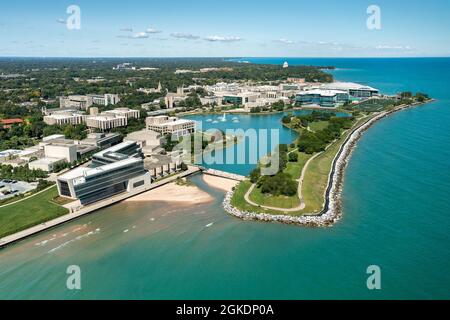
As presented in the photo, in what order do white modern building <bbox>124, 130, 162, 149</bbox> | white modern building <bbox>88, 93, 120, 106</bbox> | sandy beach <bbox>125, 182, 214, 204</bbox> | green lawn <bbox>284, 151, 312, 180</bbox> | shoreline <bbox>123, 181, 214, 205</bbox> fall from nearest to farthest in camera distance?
shoreline <bbox>123, 181, 214, 205</bbox> → sandy beach <bbox>125, 182, 214, 204</bbox> → green lawn <bbox>284, 151, 312, 180</bbox> → white modern building <bbox>124, 130, 162, 149</bbox> → white modern building <bbox>88, 93, 120, 106</bbox>

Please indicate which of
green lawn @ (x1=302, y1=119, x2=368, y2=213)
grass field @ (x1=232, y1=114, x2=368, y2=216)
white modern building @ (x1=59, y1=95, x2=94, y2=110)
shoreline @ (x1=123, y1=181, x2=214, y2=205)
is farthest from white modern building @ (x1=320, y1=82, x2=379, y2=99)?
shoreline @ (x1=123, y1=181, x2=214, y2=205)

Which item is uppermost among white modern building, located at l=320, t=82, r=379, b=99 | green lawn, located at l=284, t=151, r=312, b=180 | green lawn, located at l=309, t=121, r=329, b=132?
white modern building, located at l=320, t=82, r=379, b=99

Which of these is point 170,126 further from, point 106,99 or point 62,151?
point 106,99

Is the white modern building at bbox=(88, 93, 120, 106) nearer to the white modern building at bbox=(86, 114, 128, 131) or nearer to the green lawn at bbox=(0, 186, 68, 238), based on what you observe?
the white modern building at bbox=(86, 114, 128, 131)

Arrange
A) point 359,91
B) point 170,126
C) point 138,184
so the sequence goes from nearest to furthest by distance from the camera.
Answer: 1. point 138,184
2. point 170,126
3. point 359,91

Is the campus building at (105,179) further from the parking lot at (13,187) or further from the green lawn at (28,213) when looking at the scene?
the parking lot at (13,187)

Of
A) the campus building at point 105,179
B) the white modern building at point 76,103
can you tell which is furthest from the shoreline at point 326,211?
the white modern building at point 76,103

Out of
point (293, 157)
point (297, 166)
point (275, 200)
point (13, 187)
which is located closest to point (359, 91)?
point (293, 157)
